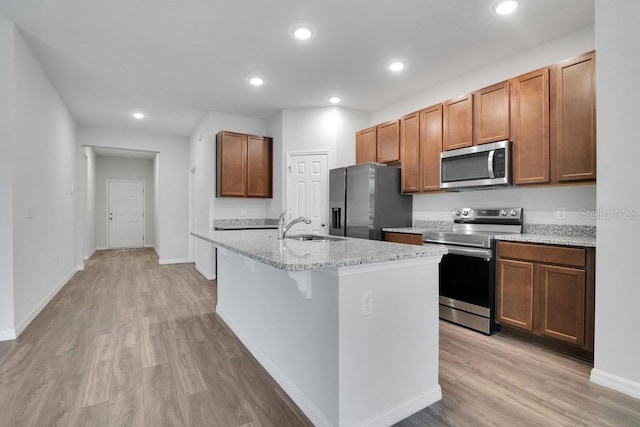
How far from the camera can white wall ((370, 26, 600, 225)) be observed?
277 cm

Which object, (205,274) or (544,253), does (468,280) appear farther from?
(205,274)

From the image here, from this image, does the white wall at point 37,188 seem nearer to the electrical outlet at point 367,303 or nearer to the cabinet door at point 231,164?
the cabinet door at point 231,164

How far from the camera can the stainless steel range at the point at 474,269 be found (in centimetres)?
287

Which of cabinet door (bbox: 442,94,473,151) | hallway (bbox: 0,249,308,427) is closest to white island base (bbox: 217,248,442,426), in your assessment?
hallway (bbox: 0,249,308,427)

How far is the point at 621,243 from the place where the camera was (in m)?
1.95

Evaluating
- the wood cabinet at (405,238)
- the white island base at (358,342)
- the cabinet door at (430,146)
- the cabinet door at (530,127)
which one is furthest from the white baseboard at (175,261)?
the cabinet door at (530,127)

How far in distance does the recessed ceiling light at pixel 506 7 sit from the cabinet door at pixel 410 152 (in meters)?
1.43

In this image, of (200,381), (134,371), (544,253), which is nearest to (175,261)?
(134,371)

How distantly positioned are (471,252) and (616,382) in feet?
4.19

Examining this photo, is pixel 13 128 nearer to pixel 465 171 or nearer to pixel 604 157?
pixel 465 171

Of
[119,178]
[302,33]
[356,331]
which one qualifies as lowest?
[356,331]

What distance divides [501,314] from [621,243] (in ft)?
3.76

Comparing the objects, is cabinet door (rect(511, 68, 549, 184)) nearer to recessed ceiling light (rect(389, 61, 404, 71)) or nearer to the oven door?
the oven door

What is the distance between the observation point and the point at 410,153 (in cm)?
397
